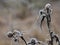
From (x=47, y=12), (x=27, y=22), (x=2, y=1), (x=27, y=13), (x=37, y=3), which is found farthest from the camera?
(x=2, y=1)

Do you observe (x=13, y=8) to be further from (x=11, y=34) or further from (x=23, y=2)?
(x=11, y=34)

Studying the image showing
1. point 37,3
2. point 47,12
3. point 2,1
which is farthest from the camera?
point 2,1

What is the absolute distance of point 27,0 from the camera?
18.6 ft

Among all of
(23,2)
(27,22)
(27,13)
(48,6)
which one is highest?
(23,2)

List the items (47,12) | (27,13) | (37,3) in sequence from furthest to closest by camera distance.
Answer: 1. (37,3)
2. (27,13)
3. (47,12)

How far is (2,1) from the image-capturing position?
19.7 ft

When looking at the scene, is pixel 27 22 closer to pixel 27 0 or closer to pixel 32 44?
pixel 27 0

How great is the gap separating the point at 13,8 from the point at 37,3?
573 mm

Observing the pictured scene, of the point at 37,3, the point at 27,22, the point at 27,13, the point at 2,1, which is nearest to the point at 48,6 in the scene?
the point at 27,22

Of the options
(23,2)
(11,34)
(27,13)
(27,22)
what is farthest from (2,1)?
(11,34)

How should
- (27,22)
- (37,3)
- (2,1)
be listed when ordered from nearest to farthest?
(27,22)
(37,3)
(2,1)

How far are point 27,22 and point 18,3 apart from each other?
1053 mm

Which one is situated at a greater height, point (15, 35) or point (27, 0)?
point (27, 0)

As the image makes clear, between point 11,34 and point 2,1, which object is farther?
point 2,1
